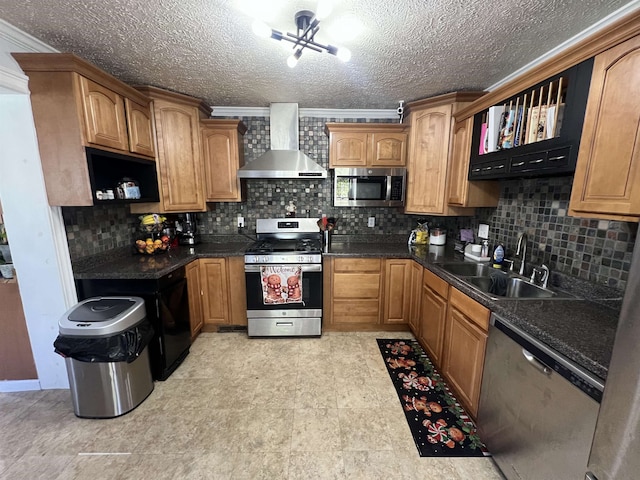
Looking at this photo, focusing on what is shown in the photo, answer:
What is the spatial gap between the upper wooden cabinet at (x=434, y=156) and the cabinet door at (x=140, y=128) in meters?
2.58

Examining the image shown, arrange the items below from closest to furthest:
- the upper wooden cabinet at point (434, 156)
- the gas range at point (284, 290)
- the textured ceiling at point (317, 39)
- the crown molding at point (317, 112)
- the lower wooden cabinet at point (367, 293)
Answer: the textured ceiling at point (317, 39), the upper wooden cabinet at point (434, 156), the gas range at point (284, 290), the lower wooden cabinet at point (367, 293), the crown molding at point (317, 112)

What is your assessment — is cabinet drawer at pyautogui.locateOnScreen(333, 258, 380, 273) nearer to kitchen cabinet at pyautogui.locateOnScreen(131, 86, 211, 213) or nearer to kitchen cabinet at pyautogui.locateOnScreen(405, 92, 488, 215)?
kitchen cabinet at pyautogui.locateOnScreen(405, 92, 488, 215)

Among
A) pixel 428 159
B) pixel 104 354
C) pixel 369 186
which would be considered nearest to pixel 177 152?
pixel 104 354

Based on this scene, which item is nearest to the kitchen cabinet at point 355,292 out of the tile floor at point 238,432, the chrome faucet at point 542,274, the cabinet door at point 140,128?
the tile floor at point 238,432

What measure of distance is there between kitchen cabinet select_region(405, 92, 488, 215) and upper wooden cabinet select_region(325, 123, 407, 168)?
0.42ft

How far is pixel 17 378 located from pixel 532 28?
4308 mm

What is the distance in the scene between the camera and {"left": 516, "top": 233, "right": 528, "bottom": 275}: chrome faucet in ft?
6.27

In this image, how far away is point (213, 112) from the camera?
9.95 feet

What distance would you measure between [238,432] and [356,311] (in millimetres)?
1557

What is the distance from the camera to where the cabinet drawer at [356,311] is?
2.82m

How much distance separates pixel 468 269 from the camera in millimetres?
2248

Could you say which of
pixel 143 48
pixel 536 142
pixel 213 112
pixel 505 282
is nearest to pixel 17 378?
pixel 143 48

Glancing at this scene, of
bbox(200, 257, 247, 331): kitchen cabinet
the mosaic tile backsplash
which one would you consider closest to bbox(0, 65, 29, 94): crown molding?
the mosaic tile backsplash

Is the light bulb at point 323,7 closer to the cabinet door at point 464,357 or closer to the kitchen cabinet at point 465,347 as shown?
the kitchen cabinet at point 465,347
